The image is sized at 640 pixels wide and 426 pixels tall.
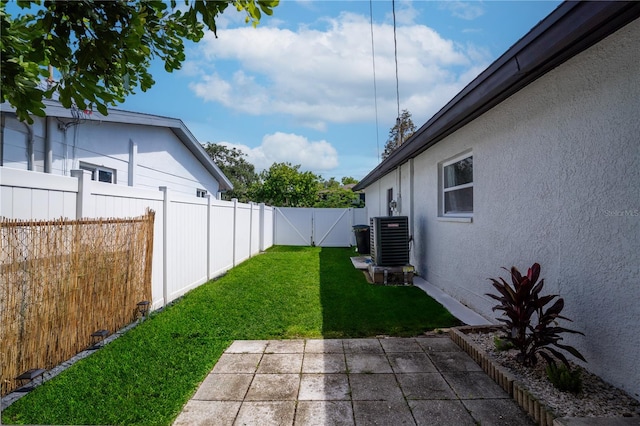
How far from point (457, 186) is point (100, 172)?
290 inches

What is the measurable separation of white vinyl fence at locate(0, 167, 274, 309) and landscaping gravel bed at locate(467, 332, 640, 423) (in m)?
4.49

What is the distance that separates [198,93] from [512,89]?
6.32 meters

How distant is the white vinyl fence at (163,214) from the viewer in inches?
121

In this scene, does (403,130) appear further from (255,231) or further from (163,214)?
(163,214)

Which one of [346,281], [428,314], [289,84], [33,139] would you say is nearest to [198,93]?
[289,84]

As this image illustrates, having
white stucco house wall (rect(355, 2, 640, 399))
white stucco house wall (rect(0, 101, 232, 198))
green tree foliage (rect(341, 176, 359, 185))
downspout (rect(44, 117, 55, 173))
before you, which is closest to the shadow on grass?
white stucco house wall (rect(355, 2, 640, 399))

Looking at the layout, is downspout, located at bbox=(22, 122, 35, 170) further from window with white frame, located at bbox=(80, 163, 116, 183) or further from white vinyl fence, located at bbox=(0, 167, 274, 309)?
white vinyl fence, located at bbox=(0, 167, 274, 309)

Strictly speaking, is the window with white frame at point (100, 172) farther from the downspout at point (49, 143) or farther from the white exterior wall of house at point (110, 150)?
the downspout at point (49, 143)

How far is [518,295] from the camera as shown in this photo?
322 centimetres

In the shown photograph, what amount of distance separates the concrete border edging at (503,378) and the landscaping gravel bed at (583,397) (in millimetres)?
55

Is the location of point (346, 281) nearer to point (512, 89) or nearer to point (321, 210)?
point (512, 89)

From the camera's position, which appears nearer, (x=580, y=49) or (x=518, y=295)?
(x=580, y=49)

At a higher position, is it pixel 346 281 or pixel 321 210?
pixel 321 210

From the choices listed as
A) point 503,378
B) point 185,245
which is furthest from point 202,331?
point 503,378
